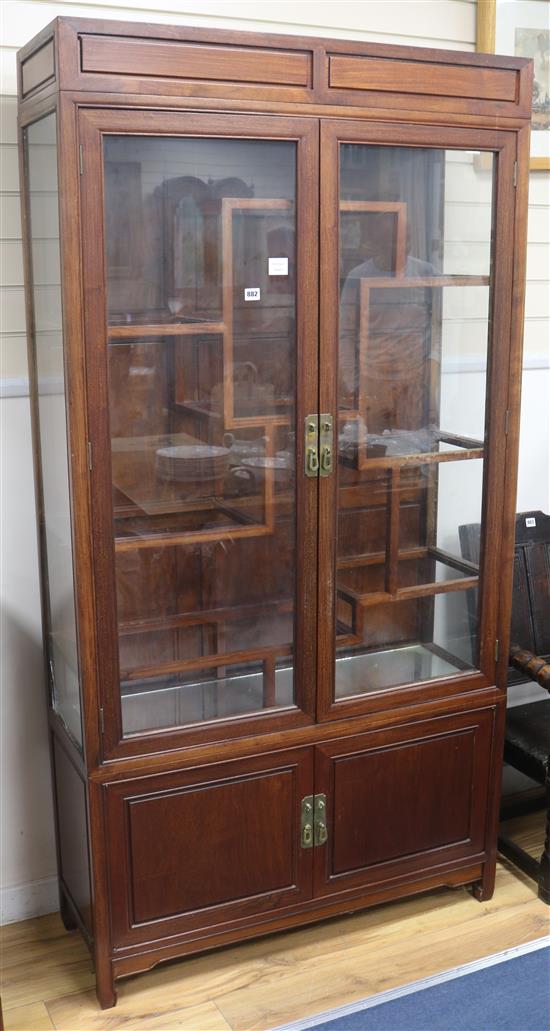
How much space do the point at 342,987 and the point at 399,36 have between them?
2.18 m

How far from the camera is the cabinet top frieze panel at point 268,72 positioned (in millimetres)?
1848

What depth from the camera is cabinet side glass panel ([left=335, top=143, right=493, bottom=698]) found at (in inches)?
85.9

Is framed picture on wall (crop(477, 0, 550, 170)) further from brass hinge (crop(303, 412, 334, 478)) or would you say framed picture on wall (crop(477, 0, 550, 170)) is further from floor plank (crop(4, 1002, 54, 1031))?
floor plank (crop(4, 1002, 54, 1031))

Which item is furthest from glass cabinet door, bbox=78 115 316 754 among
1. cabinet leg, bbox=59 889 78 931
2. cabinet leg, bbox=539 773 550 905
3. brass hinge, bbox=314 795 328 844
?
cabinet leg, bbox=539 773 550 905

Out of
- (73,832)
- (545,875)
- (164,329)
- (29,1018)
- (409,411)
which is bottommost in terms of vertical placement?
(29,1018)

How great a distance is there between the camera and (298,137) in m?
2.02

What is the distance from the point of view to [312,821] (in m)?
2.35

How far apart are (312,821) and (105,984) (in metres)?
0.54

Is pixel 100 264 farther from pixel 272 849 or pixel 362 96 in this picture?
pixel 272 849

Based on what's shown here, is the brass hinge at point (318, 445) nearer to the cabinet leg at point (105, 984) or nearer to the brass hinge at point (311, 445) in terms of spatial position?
the brass hinge at point (311, 445)

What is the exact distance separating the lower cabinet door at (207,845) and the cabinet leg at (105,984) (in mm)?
55

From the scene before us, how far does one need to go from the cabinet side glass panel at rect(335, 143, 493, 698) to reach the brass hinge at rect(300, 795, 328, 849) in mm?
245

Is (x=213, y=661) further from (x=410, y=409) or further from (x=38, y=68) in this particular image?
(x=38, y=68)

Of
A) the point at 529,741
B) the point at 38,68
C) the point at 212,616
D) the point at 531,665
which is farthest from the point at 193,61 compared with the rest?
the point at 529,741
